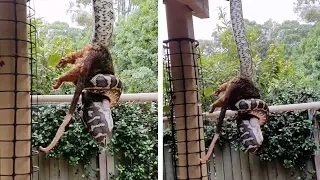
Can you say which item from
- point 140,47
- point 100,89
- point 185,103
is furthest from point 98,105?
point 140,47

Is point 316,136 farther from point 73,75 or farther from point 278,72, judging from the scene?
point 73,75

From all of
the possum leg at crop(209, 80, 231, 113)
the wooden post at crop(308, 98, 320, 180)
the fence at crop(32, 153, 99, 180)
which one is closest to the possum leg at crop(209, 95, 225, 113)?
the possum leg at crop(209, 80, 231, 113)

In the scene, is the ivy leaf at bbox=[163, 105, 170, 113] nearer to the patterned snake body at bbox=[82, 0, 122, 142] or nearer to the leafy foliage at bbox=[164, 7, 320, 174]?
the leafy foliage at bbox=[164, 7, 320, 174]

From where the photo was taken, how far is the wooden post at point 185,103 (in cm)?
69

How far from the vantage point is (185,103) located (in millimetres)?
706

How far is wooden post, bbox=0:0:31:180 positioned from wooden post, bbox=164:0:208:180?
293 mm

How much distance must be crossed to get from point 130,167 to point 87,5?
1.51 feet

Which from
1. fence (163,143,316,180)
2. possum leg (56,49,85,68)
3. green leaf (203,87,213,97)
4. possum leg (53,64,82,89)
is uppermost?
possum leg (56,49,85,68)

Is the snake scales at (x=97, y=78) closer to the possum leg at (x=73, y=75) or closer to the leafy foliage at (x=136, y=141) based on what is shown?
the possum leg at (x=73, y=75)

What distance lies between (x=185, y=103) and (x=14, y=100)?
319 millimetres

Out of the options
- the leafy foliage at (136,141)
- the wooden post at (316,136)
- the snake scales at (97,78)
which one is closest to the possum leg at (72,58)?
the snake scales at (97,78)

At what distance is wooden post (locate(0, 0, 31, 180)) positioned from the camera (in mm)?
479

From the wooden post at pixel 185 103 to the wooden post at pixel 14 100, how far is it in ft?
0.96

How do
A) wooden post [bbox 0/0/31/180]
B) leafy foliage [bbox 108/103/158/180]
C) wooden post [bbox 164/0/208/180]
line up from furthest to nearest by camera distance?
leafy foliage [bbox 108/103/158/180]
wooden post [bbox 164/0/208/180]
wooden post [bbox 0/0/31/180]
